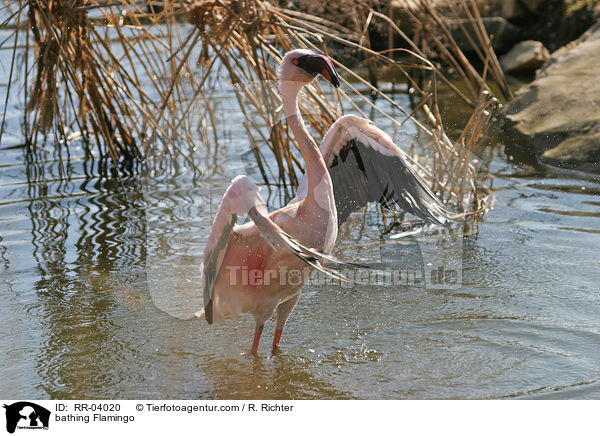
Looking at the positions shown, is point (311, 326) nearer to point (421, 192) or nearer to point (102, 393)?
point (421, 192)

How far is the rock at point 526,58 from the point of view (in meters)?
10.7

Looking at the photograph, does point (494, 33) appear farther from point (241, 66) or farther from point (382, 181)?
point (382, 181)

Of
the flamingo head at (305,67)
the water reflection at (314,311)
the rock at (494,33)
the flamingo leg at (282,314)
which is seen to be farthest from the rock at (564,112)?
the flamingo head at (305,67)

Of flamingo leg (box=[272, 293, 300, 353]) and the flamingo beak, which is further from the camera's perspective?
flamingo leg (box=[272, 293, 300, 353])

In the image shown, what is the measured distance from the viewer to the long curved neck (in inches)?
144

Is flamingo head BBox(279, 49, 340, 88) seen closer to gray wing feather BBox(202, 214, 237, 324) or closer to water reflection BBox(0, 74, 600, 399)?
gray wing feather BBox(202, 214, 237, 324)

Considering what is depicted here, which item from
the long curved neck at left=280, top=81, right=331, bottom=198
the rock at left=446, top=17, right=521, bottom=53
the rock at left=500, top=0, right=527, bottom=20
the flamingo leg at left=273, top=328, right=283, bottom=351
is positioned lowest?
the flamingo leg at left=273, top=328, right=283, bottom=351

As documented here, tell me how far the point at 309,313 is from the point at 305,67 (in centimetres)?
151

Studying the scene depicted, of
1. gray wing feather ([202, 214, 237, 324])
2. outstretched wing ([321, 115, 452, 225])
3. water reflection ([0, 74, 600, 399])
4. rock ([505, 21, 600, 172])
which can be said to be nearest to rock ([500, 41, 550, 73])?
rock ([505, 21, 600, 172])

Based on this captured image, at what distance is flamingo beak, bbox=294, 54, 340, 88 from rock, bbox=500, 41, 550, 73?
308 inches

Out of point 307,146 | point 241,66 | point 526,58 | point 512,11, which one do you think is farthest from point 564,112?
point 512,11
